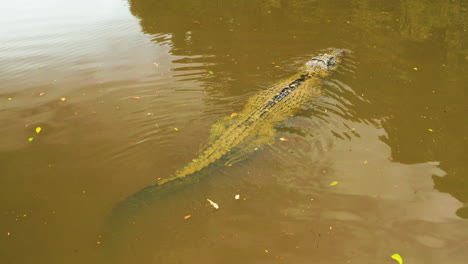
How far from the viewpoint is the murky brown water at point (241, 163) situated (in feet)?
10.1

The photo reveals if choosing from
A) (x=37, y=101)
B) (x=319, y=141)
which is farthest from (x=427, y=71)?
(x=37, y=101)

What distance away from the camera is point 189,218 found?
10.8ft

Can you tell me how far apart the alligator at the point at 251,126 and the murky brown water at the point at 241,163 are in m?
0.15

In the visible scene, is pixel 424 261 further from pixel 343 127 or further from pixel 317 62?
pixel 317 62

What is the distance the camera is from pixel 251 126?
174 inches

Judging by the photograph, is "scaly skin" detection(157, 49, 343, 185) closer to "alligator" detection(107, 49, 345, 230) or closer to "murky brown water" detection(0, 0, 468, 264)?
"alligator" detection(107, 49, 345, 230)

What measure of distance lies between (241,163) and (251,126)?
713mm

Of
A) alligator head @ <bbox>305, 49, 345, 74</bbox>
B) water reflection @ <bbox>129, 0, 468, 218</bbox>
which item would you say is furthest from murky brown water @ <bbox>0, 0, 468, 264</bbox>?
alligator head @ <bbox>305, 49, 345, 74</bbox>

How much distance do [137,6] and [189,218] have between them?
30.7ft

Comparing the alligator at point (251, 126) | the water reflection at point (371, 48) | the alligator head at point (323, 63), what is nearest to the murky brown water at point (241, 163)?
the water reflection at point (371, 48)

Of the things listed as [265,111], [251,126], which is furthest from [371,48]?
[251,126]

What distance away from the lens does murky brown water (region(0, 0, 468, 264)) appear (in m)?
3.07

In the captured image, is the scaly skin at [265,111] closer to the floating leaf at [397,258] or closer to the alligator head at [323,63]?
the alligator head at [323,63]

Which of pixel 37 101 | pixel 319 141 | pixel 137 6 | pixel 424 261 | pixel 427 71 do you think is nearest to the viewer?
pixel 424 261
